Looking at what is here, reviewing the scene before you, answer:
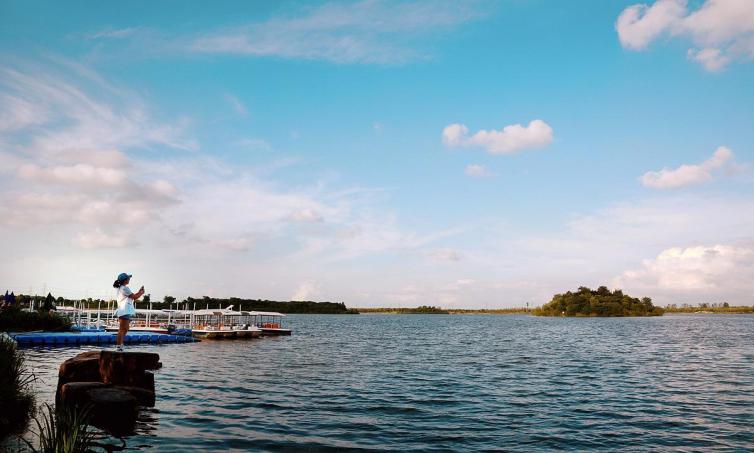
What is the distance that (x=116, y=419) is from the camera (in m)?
18.5

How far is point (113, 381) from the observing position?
21750mm

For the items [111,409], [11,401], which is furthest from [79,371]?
[11,401]

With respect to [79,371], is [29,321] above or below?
above

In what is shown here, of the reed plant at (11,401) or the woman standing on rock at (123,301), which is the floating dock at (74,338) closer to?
the woman standing on rock at (123,301)

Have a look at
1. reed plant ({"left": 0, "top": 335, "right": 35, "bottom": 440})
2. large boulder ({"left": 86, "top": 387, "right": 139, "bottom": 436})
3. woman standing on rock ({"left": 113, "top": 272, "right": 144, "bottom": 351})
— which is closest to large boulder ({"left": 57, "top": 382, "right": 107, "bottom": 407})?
large boulder ({"left": 86, "top": 387, "right": 139, "bottom": 436})

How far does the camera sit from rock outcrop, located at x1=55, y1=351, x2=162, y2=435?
18703 millimetres

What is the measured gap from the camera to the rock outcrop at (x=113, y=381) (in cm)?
1870

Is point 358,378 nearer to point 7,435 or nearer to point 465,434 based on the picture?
point 465,434

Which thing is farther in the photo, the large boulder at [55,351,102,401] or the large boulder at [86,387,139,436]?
the large boulder at [55,351,102,401]

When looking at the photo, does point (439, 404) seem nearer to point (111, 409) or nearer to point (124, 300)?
point (111, 409)

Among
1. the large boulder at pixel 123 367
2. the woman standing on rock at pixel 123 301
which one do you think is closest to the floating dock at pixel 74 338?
the large boulder at pixel 123 367

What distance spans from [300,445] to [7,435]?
8.37 metres

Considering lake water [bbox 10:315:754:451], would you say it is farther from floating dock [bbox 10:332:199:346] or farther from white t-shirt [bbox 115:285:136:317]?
white t-shirt [bbox 115:285:136:317]

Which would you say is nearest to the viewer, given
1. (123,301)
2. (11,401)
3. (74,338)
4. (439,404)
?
(11,401)
